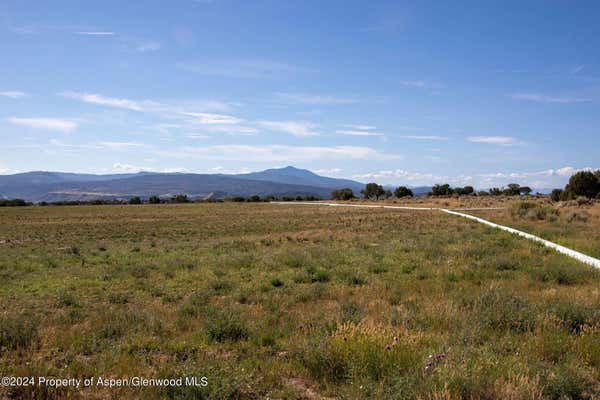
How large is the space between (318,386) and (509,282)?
7585mm

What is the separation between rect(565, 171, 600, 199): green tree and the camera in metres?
69.4

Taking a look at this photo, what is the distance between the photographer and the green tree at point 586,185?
2731 inches

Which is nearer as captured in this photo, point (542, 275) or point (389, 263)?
point (542, 275)

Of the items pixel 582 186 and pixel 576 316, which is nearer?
pixel 576 316

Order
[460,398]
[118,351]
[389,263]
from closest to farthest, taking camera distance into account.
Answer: [460,398] → [118,351] → [389,263]

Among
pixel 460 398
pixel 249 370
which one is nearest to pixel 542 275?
→ pixel 460 398

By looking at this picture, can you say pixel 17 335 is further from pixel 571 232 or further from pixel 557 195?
pixel 557 195

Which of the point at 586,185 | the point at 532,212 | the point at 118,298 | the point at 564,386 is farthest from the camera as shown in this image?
the point at 586,185

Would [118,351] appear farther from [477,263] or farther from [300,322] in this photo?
[477,263]

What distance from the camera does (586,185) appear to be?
6975cm

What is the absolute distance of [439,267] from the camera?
12.6 m

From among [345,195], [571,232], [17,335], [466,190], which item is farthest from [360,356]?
[466,190]

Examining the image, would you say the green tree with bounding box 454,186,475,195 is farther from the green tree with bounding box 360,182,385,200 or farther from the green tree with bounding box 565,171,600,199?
the green tree with bounding box 565,171,600,199

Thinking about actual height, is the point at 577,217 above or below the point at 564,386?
above
